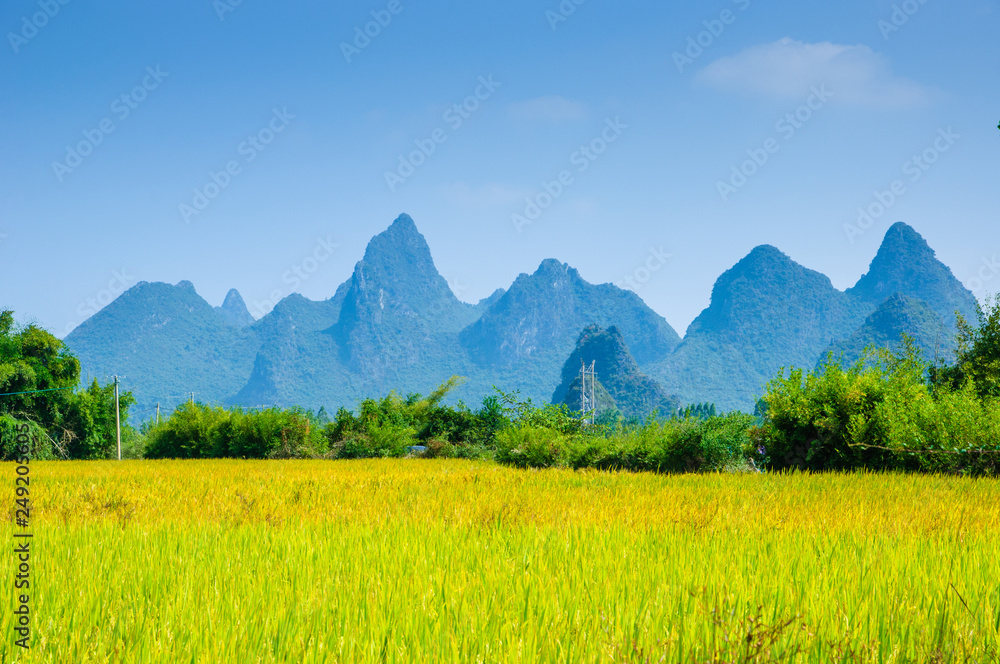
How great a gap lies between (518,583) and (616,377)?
132 metres

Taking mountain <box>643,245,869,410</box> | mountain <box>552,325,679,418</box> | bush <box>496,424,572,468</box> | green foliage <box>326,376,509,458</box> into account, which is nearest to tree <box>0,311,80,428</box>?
green foliage <box>326,376,509,458</box>

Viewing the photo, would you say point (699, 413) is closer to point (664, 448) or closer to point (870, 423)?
point (664, 448)

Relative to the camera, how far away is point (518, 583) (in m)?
2.71

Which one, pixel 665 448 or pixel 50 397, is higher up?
pixel 50 397

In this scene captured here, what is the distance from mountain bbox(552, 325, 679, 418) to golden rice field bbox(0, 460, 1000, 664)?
118m

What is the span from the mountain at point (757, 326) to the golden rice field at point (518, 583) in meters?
163

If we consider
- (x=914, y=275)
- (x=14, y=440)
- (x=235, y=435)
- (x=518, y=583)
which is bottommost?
(x=14, y=440)

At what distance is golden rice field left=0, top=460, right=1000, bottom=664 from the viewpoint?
6.57ft

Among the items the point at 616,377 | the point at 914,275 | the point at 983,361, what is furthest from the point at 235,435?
the point at 914,275

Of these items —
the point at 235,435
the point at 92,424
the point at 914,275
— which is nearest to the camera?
the point at 235,435

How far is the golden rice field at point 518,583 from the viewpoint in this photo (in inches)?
78.8

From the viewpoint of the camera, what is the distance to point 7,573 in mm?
3080

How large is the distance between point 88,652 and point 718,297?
7956 inches

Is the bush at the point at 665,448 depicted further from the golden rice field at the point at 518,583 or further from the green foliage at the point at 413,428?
the golden rice field at the point at 518,583
